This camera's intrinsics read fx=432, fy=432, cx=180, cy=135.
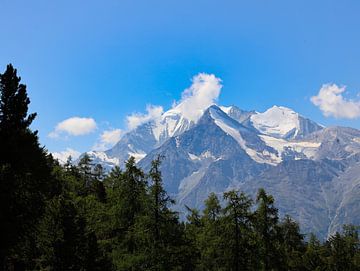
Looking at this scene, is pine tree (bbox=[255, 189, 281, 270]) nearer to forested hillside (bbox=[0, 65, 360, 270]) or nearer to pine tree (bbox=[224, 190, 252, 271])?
forested hillside (bbox=[0, 65, 360, 270])

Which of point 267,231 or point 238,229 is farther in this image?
point 267,231

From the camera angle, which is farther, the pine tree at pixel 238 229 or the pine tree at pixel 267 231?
the pine tree at pixel 267 231

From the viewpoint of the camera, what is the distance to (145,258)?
30.9 metres

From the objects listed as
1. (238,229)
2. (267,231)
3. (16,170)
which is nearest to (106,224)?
(16,170)

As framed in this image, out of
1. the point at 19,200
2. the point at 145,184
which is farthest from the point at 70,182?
the point at 19,200

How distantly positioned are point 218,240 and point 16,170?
17.2 metres

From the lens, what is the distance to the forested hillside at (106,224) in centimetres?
2517

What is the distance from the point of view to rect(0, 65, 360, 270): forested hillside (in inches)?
991

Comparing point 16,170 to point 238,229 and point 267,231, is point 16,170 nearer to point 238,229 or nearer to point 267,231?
point 238,229

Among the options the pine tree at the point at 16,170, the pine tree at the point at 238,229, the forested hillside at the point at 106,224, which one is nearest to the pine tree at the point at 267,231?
the forested hillside at the point at 106,224

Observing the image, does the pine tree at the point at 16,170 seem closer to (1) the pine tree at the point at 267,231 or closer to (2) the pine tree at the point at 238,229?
(2) the pine tree at the point at 238,229

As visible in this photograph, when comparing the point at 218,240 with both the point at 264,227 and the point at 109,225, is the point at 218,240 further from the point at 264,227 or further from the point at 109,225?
the point at 109,225

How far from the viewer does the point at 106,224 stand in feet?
112

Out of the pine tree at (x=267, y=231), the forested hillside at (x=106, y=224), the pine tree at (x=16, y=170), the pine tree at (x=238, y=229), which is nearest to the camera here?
the pine tree at (x=16, y=170)
